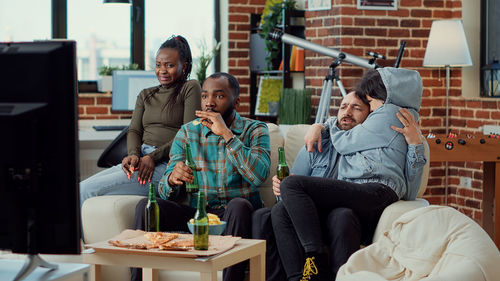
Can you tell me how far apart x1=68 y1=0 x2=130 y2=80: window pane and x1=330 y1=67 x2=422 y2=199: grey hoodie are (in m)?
4.40

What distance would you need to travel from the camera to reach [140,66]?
7512mm

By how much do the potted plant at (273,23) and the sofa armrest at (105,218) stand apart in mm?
3265

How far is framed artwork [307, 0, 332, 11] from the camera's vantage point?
18.9 feet

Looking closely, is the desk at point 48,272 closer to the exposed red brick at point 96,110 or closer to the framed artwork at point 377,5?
the framed artwork at point 377,5

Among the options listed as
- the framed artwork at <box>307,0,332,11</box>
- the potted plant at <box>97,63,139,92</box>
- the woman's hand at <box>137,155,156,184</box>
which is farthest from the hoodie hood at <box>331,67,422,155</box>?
the potted plant at <box>97,63,139,92</box>

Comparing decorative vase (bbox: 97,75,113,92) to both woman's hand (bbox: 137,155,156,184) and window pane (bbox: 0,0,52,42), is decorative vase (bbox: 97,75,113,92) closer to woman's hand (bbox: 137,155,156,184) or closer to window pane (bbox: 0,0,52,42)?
window pane (bbox: 0,0,52,42)

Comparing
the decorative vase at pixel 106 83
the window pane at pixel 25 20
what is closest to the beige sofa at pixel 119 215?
the decorative vase at pixel 106 83

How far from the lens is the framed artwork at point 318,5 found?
18.9 feet

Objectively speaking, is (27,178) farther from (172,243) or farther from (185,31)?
(185,31)

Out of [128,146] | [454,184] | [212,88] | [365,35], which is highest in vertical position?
[365,35]

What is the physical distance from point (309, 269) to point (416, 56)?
3234 mm

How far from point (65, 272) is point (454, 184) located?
15.1 ft

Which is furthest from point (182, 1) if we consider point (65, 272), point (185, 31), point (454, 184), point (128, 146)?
point (65, 272)

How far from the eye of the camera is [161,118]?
374 centimetres
